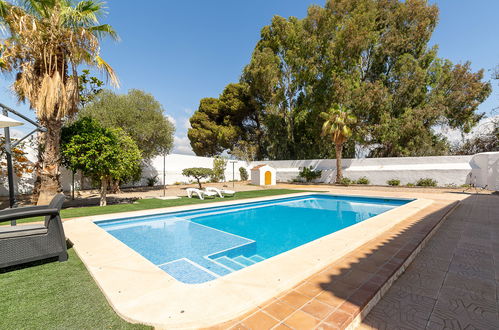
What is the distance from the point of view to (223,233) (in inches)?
283

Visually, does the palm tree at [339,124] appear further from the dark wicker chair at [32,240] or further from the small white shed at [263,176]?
the dark wicker chair at [32,240]

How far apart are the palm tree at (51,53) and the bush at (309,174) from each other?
1984cm

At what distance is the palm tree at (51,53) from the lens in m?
7.85

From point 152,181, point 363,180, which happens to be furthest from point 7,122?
point 363,180

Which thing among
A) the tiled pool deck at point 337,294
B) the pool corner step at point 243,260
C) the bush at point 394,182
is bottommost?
the pool corner step at point 243,260

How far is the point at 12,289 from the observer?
10.0 ft

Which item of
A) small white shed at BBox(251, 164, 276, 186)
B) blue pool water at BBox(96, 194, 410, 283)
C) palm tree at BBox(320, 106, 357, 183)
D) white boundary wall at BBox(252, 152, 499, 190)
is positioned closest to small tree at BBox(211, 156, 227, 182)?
small white shed at BBox(251, 164, 276, 186)

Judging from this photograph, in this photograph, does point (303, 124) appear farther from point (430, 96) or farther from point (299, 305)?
point (299, 305)

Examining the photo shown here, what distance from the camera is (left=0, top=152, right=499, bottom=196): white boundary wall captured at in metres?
15.8

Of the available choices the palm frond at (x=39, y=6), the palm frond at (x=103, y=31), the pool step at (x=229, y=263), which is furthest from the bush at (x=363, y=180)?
the palm frond at (x=39, y=6)

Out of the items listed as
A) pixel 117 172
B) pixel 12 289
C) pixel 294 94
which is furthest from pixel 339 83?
pixel 12 289

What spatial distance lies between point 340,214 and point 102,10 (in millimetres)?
13316

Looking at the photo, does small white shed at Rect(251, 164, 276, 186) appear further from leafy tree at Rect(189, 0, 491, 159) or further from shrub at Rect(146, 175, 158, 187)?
shrub at Rect(146, 175, 158, 187)

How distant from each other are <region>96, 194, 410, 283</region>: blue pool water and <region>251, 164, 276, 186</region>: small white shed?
1055 cm
